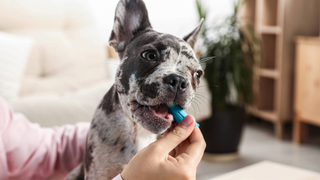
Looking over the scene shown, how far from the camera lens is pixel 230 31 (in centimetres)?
235

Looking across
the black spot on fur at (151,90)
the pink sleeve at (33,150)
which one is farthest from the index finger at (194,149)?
the pink sleeve at (33,150)

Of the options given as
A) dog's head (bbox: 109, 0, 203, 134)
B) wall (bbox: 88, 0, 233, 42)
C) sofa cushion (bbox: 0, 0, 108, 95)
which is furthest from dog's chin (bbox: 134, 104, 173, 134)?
sofa cushion (bbox: 0, 0, 108, 95)

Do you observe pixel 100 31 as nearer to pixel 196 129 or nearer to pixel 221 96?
pixel 196 129

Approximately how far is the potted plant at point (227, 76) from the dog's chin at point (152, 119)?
5.91ft

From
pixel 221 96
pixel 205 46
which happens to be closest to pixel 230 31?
pixel 205 46

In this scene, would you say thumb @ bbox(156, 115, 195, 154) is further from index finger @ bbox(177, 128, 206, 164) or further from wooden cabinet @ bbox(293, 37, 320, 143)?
wooden cabinet @ bbox(293, 37, 320, 143)

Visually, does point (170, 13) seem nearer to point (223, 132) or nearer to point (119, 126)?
point (223, 132)

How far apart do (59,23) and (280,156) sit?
1.73 m

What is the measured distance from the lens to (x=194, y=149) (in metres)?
0.52

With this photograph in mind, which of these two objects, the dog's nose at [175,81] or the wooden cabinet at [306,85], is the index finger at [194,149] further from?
the wooden cabinet at [306,85]

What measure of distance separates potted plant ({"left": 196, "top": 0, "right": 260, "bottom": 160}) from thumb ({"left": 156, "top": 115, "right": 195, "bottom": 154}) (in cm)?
178

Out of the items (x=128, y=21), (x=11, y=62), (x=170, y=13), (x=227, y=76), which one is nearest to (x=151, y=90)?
(x=128, y=21)

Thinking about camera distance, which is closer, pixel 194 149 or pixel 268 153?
pixel 194 149

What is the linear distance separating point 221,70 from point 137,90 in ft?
6.44
